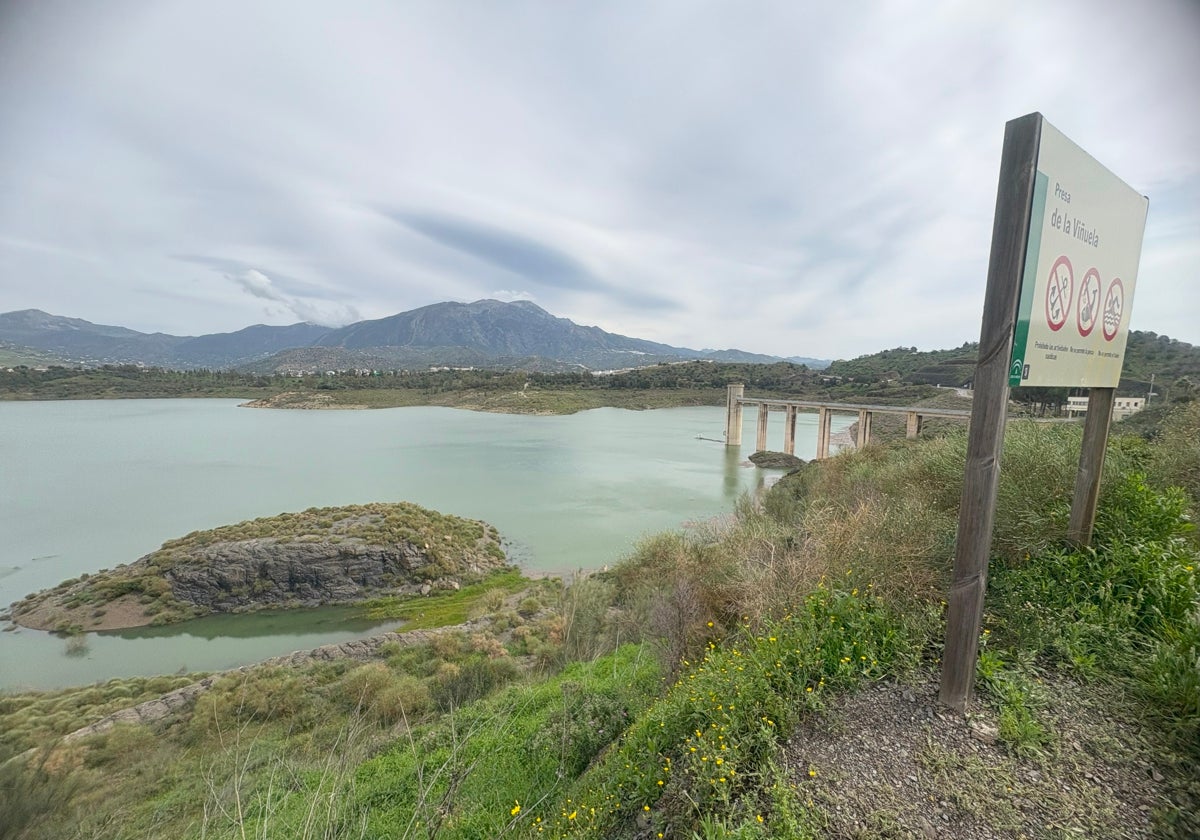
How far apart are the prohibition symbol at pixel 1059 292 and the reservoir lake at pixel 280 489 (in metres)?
14.3

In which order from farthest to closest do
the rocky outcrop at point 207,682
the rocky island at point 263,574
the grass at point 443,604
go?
the rocky island at point 263,574, the grass at point 443,604, the rocky outcrop at point 207,682

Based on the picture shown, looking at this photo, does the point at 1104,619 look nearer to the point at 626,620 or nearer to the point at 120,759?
the point at 626,620

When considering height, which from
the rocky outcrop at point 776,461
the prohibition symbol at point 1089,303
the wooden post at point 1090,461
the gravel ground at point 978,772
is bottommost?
the rocky outcrop at point 776,461

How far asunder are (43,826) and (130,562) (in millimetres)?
17092

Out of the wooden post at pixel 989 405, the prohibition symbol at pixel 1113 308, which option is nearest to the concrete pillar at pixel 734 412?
the prohibition symbol at pixel 1113 308

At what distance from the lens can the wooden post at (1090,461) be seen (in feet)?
9.42

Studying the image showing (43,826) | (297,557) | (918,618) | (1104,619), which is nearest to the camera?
(1104,619)

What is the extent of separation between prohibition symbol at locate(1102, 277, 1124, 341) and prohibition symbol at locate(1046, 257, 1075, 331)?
0.59m

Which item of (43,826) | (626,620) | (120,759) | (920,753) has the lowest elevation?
(120,759)

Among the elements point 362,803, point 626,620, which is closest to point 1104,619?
point 362,803

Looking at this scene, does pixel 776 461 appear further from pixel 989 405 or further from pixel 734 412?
pixel 989 405

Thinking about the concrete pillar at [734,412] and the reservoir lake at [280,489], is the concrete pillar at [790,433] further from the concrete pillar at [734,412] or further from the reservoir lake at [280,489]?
the concrete pillar at [734,412]

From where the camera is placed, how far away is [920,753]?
199cm

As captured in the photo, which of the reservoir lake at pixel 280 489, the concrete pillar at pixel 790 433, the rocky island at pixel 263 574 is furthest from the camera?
the concrete pillar at pixel 790 433
